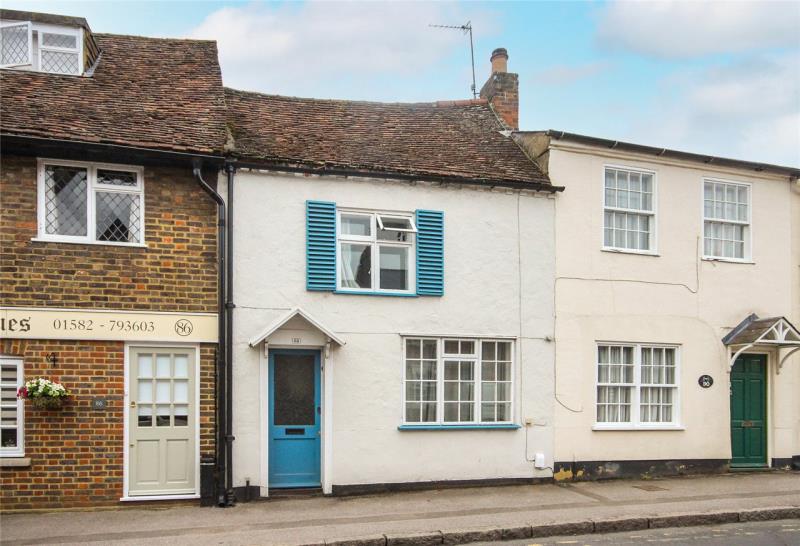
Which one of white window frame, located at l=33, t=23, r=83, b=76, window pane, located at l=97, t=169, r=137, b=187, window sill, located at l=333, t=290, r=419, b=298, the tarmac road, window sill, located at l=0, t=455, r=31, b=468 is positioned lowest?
the tarmac road

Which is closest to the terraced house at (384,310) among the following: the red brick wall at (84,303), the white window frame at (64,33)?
the red brick wall at (84,303)

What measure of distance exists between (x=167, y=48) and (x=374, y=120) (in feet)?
13.3

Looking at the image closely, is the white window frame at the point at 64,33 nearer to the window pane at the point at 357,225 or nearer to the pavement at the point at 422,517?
the window pane at the point at 357,225

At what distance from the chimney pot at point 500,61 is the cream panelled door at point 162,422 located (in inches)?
340

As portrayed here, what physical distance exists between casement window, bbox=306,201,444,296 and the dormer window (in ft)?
15.6

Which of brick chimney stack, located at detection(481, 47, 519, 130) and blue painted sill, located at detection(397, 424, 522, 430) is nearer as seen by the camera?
blue painted sill, located at detection(397, 424, 522, 430)

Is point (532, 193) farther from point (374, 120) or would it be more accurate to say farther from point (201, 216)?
point (201, 216)

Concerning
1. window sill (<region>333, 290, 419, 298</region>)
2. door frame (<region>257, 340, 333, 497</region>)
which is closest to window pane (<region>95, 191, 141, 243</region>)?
door frame (<region>257, 340, 333, 497</region>)

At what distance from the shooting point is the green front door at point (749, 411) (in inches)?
547

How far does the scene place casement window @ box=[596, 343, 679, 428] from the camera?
13.1 m

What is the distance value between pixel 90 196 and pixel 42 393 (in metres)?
2.85

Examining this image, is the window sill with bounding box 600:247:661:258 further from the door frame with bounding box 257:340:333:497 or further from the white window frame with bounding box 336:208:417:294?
the door frame with bounding box 257:340:333:497

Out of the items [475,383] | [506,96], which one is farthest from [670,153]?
[475,383]

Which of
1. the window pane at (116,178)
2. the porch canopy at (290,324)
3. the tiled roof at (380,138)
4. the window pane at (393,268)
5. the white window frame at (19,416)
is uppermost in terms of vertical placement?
the tiled roof at (380,138)
